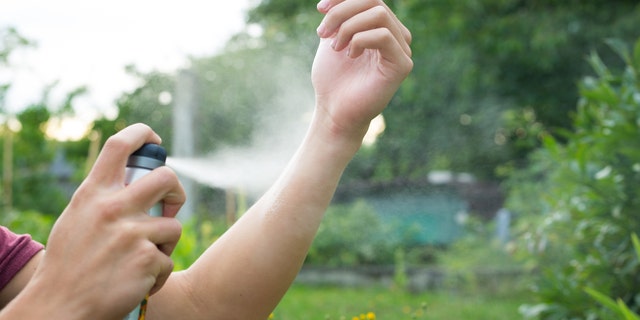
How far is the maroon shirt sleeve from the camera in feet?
3.82

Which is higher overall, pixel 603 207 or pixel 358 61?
pixel 358 61

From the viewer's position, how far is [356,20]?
3.40 feet

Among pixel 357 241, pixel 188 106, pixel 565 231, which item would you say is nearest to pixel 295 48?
pixel 357 241

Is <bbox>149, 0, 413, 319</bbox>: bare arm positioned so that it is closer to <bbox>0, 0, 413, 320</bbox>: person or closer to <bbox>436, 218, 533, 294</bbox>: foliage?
<bbox>0, 0, 413, 320</bbox>: person

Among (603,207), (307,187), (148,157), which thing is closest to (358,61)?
(307,187)

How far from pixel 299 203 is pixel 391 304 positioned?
5.59m

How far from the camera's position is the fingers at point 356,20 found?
1.04 metres

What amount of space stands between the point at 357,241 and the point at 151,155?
8.09m

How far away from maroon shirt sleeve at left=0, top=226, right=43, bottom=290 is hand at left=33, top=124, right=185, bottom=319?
0.48 meters

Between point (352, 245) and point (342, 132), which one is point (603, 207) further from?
point (352, 245)

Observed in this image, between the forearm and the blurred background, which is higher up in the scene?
the forearm

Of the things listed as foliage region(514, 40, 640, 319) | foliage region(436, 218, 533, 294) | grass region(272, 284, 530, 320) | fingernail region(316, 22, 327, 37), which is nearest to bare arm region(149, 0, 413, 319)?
fingernail region(316, 22, 327, 37)

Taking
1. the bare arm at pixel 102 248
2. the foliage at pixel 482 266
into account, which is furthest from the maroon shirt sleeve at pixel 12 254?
the foliage at pixel 482 266

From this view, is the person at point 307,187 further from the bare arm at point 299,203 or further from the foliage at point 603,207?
the foliage at point 603,207
